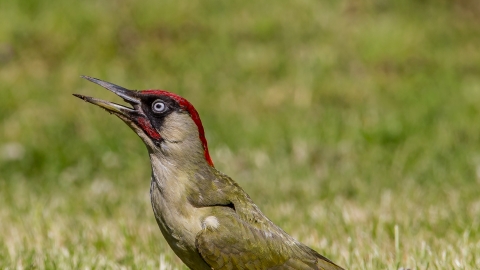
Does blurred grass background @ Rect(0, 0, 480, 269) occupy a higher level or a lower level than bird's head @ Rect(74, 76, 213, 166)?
lower

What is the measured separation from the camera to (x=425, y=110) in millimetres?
8086

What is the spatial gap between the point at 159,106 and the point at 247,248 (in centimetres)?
71

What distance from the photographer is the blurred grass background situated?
15.2 ft

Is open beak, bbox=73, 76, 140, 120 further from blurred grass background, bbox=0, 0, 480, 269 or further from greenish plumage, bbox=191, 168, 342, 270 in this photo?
blurred grass background, bbox=0, 0, 480, 269

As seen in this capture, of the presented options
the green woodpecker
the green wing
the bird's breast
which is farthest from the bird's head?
the green wing

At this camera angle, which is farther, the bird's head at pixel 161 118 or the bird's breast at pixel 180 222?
the bird's head at pixel 161 118

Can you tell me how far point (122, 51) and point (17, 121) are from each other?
2.09 m

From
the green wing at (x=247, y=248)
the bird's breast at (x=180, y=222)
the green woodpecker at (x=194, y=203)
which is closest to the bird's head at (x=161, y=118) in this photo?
Answer: the green woodpecker at (x=194, y=203)

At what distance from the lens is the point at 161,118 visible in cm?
340

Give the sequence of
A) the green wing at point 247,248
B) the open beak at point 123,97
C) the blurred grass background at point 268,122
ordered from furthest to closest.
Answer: the blurred grass background at point 268,122 → the open beak at point 123,97 → the green wing at point 247,248

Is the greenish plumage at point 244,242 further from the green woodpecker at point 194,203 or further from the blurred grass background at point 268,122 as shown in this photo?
the blurred grass background at point 268,122

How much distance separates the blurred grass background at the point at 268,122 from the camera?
4.64m

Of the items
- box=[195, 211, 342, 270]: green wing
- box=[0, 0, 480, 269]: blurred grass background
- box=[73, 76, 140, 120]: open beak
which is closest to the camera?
box=[195, 211, 342, 270]: green wing

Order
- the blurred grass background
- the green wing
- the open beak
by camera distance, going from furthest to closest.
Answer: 1. the blurred grass background
2. the open beak
3. the green wing
